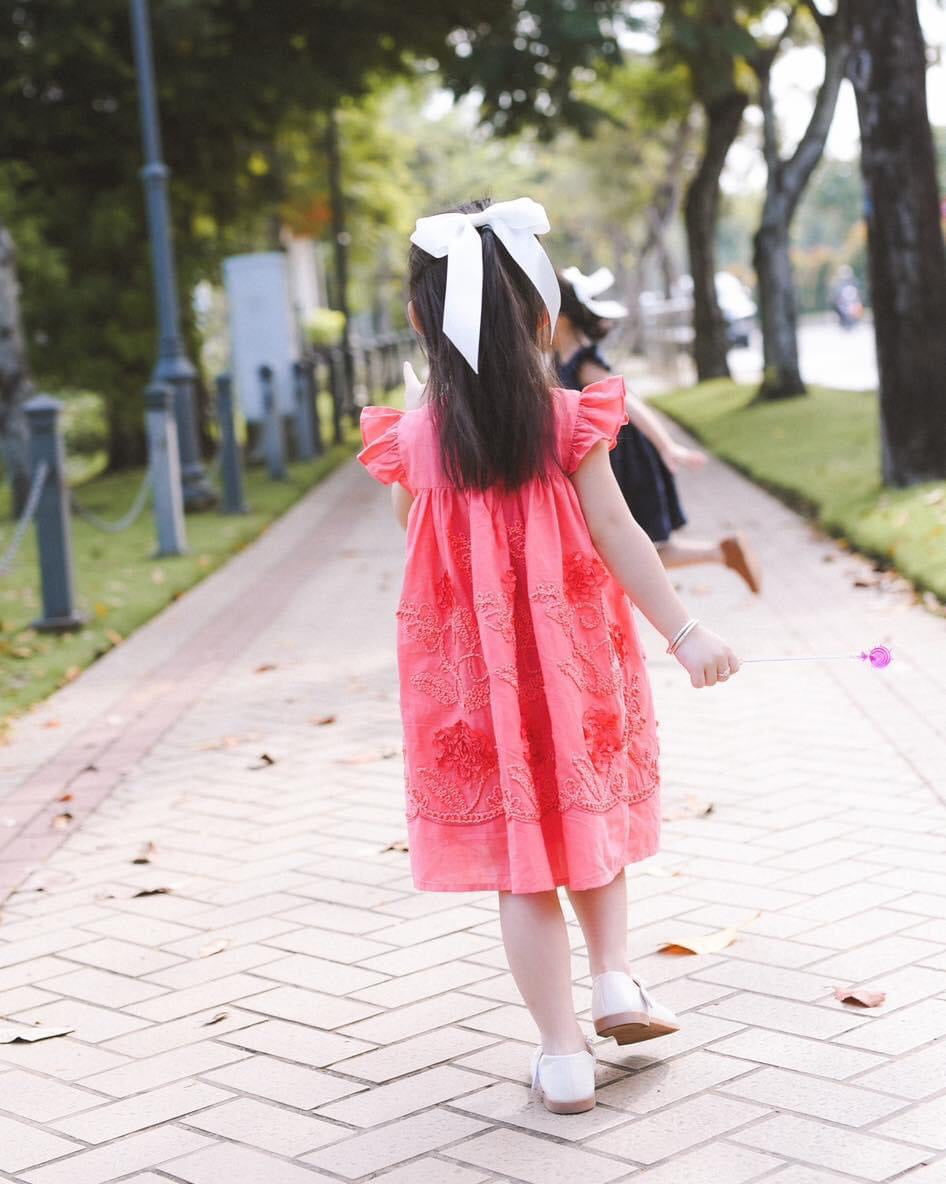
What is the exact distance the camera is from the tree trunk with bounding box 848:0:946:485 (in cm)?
1102

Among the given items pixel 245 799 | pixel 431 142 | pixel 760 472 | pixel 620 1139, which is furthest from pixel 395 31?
pixel 431 142

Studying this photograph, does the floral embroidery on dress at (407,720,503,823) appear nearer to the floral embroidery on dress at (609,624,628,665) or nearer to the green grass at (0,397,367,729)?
the floral embroidery on dress at (609,624,628,665)

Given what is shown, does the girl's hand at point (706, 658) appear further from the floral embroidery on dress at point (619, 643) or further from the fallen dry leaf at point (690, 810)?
the fallen dry leaf at point (690, 810)

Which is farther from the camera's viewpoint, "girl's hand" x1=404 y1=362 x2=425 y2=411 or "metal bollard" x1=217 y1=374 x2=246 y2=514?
"metal bollard" x1=217 y1=374 x2=246 y2=514

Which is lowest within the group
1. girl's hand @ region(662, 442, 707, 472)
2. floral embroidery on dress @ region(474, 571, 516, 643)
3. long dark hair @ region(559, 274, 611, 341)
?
floral embroidery on dress @ region(474, 571, 516, 643)

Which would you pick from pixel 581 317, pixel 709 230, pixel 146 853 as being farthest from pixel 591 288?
pixel 709 230

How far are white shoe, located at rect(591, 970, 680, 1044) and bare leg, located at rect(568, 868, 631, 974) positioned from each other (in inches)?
1.0

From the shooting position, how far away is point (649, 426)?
249 inches

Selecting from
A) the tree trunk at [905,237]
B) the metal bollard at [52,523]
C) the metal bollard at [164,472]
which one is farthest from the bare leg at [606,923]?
the metal bollard at [164,472]

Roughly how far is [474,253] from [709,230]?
74.9 feet

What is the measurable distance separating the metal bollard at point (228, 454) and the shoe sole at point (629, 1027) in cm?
1126

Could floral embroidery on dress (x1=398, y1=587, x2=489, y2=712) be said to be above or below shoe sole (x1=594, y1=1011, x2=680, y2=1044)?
above

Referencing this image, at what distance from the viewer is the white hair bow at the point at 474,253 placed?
9.75ft

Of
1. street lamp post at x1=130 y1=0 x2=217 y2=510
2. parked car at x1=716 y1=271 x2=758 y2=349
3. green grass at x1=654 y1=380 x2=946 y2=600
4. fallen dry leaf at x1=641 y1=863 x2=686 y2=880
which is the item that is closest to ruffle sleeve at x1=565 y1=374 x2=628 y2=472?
fallen dry leaf at x1=641 y1=863 x2=686 y2=880
